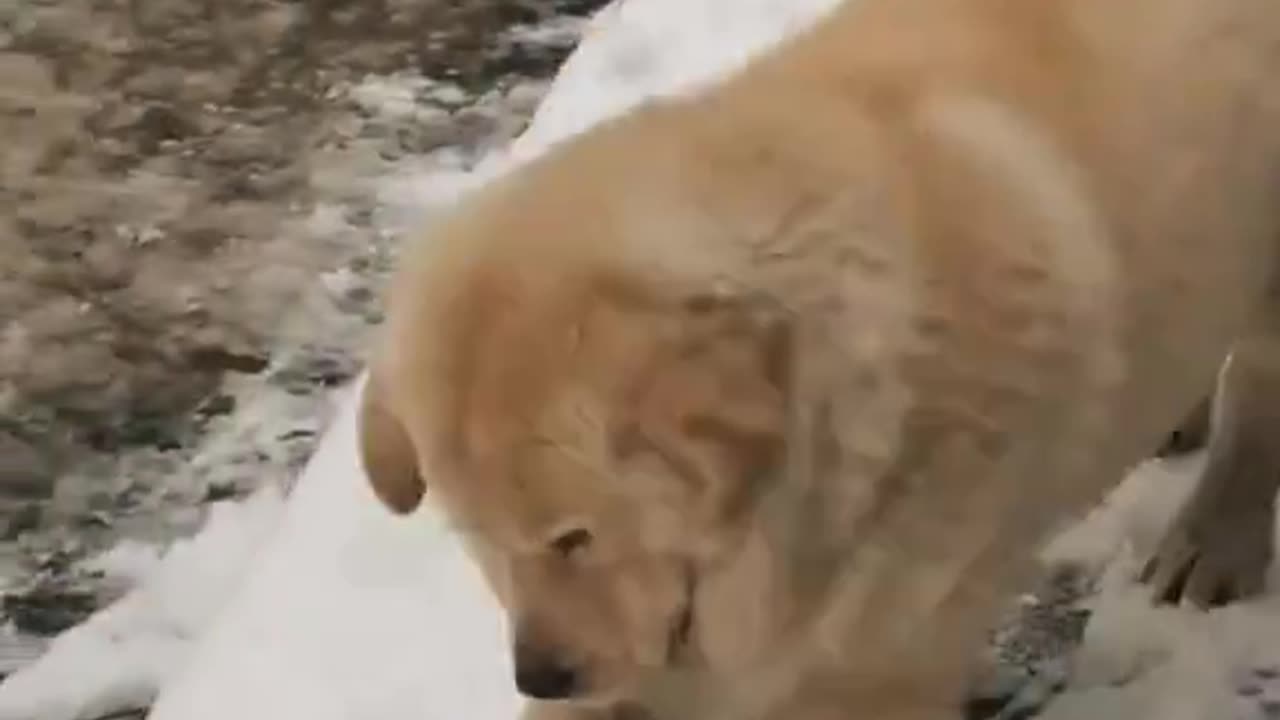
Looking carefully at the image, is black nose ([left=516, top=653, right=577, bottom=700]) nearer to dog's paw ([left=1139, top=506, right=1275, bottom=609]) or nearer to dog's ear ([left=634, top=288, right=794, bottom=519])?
dog's ear ([left=634, top=288, right=794, bottom=519])

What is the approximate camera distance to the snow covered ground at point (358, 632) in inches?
57.2

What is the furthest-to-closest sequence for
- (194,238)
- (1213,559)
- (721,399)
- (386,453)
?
(194,238), (1213,559), (386,453), (721,399)

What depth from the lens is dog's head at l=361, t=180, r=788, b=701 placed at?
999mm

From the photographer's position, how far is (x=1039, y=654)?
148cm

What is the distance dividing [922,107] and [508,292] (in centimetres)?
27

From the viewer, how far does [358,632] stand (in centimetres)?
153

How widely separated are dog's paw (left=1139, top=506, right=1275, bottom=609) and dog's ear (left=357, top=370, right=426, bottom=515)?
0.60 meters

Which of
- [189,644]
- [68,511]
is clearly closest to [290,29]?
[68,511]

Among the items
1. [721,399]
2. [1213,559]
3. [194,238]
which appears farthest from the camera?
[194,238]

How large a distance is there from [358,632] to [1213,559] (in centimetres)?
62

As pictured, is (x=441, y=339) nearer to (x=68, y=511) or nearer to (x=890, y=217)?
(x=890, y=217)

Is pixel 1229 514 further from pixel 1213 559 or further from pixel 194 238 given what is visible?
pixel 194 238

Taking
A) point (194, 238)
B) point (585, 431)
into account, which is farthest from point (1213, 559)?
point (194, 238)

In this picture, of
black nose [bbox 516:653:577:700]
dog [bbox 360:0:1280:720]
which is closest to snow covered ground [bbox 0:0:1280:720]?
dog [bbox 360:0:1280:720]
